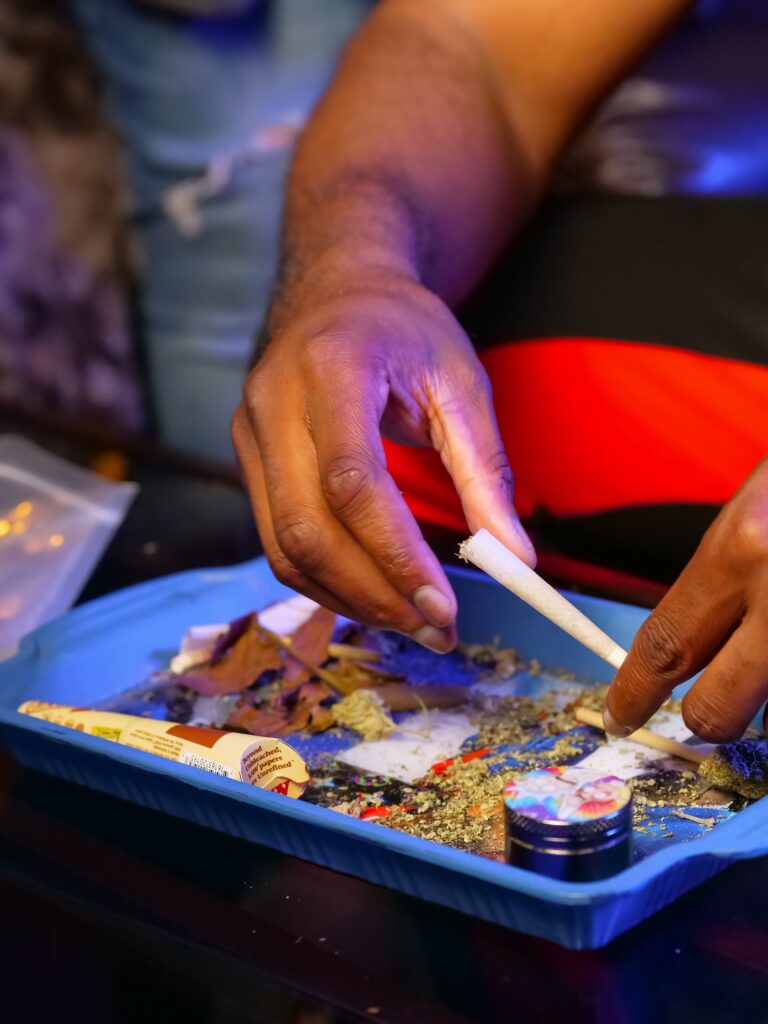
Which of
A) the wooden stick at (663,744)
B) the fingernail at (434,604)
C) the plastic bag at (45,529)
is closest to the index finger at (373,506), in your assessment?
the fingernail at (434,604)

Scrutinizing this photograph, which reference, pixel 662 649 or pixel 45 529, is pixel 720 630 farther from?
→ pixel 45 529

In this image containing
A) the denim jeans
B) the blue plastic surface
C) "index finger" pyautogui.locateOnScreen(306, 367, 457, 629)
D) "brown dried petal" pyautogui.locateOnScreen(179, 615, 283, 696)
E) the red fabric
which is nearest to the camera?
the blue plastic surface

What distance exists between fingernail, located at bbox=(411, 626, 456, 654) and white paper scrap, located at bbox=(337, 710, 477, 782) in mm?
60

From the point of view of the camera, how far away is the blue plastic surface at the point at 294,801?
409 mm

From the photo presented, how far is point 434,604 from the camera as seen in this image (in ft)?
1.72

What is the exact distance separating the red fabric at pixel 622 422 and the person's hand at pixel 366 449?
169 mm

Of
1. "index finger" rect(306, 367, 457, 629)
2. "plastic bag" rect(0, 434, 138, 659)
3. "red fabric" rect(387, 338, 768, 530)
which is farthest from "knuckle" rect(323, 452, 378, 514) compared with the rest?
"plastic bag" rect(0, 434, 138, 659)

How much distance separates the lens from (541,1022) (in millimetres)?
400

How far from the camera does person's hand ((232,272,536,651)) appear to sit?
52cm

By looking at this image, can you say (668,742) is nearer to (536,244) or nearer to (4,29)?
(536,244)

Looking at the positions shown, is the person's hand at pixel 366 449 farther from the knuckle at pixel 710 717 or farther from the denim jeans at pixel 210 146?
the denim jeans at pixel 210 146

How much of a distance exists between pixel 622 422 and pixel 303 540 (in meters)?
0.33

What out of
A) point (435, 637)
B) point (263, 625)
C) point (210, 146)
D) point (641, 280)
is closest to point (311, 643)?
point (263, 625)

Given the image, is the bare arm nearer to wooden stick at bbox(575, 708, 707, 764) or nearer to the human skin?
the human skin
